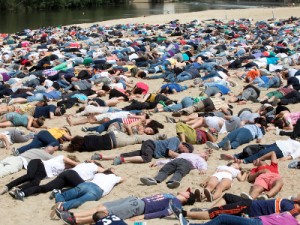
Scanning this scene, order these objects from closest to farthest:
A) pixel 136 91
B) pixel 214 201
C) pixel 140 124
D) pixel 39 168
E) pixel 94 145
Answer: pixel 214 201
pixel 39 168
pixel 94 145
pixel 140 124
pixel 136 91

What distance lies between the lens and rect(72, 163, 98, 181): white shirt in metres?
6.56

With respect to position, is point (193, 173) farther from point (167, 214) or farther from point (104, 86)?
point (104, 86)

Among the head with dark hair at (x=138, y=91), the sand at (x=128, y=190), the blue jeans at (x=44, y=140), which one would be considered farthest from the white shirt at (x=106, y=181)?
the head with dark hair at (x=138, y=91)

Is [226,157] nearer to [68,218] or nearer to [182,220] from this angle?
[182,220]

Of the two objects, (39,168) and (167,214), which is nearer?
(167,214)

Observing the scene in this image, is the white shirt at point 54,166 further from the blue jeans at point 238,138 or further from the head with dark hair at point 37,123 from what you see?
the blue jeans at point 238,138

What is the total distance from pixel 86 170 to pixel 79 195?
695 mm

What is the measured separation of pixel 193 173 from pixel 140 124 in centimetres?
243

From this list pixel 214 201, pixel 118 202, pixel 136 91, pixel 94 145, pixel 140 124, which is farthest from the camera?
pixel 136 91

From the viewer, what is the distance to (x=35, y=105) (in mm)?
10891

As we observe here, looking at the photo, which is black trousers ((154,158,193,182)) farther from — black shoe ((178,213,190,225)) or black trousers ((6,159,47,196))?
black trousers ((6,159,47,196))

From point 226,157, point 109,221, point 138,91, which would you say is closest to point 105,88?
point 138,91

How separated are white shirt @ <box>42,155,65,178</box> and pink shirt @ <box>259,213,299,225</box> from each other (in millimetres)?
3129

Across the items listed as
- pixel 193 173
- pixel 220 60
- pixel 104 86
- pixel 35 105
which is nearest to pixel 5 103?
pixel 35 105
